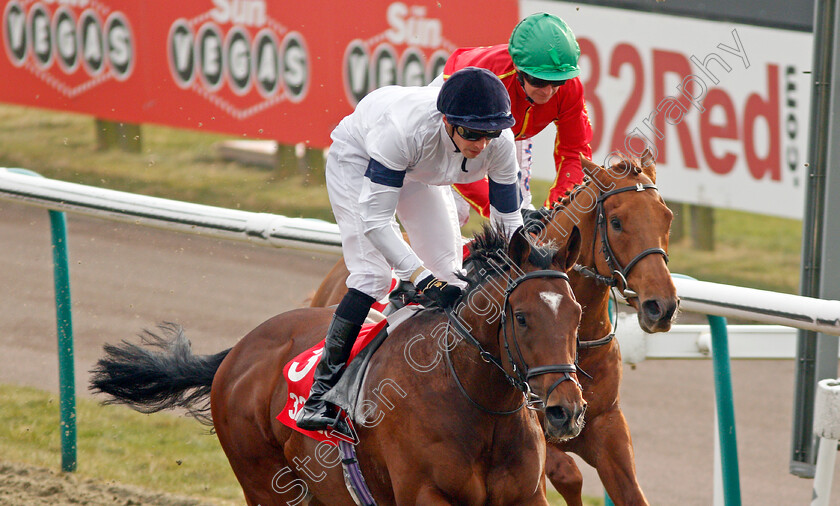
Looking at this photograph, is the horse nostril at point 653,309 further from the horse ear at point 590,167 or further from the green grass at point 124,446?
the green grass at point 124,446

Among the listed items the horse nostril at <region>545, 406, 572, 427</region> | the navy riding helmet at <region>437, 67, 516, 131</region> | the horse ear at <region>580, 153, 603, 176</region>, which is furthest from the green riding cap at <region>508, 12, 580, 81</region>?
the horse nostril at <region>545, 406, 572, 427</region>

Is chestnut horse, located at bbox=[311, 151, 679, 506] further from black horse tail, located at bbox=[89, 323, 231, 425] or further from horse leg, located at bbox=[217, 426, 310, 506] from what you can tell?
black horse tail, located at bbox=[89, 323, 231, 425]

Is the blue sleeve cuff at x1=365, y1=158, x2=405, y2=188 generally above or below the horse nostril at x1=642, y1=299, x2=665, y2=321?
above

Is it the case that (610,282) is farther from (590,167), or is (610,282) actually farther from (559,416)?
(559,416)

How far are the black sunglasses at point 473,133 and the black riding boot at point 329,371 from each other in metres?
0.65

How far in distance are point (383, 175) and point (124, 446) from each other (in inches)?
103

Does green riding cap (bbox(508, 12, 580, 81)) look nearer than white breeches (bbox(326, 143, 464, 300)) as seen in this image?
No

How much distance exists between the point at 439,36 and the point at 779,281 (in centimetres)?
328

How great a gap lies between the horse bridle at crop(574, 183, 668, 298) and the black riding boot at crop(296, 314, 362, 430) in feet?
2.55

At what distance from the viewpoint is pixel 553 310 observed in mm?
2697

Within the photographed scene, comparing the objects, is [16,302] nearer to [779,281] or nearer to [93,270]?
[93,270]

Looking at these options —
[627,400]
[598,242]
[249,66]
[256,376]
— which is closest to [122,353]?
[256,376]

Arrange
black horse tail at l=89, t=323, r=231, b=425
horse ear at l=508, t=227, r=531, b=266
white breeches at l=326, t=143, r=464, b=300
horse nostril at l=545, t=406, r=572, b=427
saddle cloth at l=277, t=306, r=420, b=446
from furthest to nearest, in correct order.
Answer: black horse tail at l=89, t=323, r=231, b=425, white breeches at l=326, t=143, r=464, b=300, saddle cloth at l=277, t=306, r=420, b=446, horse ear at l=508, t=227, r=531, b=266, horse nostril at l=545, t=406, r=572, b=427

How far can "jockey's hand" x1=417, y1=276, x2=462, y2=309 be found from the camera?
3.02 metres
